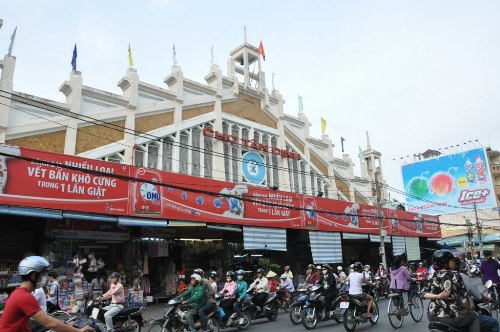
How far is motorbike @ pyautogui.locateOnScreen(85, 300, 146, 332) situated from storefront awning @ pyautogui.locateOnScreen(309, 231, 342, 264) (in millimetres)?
12637

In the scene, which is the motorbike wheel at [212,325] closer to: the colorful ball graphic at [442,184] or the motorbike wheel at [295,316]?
A: the motorbike wheel at [295,316]

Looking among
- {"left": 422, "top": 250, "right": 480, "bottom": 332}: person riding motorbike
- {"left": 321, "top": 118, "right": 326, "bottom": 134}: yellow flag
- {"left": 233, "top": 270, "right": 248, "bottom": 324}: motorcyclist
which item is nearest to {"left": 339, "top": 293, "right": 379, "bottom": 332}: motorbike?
{"left": 233, "top": 270, "right": 248, "bottom": 324}: motorcyclist

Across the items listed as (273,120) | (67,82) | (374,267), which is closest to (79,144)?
(67,82)

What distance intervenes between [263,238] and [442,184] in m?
45.3

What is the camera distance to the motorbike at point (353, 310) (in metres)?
9.59

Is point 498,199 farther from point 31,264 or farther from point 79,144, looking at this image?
point 31,264

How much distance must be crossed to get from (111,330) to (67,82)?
1057cm

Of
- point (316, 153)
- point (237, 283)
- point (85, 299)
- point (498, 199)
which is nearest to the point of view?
point (237, 283)

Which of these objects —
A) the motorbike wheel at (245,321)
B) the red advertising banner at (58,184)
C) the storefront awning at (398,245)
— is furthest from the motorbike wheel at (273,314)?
the storefront awning at (398,245)

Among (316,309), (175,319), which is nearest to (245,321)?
(316,309)

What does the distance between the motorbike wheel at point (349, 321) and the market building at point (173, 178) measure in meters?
A: 4.94

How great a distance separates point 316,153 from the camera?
2691 cm

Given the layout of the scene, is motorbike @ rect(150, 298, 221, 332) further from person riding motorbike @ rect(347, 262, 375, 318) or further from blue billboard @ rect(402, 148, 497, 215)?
blue billboard @ rect(402, 148, 497, 215)

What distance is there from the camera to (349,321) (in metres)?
9.61
